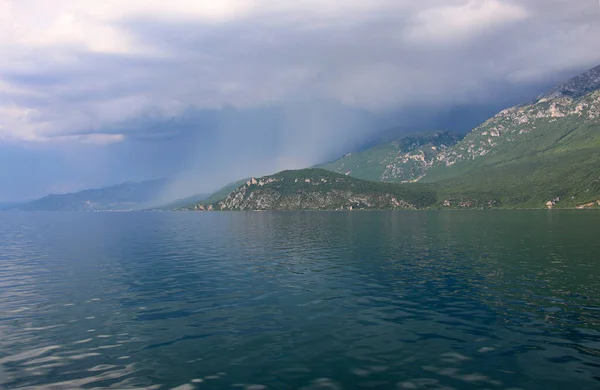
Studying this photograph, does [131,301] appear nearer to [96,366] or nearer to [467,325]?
[96,366]

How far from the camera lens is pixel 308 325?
3553cm

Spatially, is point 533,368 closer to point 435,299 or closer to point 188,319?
point 435,299

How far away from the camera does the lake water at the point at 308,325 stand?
24.6 meters

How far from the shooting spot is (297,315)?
38.9 m

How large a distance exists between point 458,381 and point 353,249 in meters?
68.9

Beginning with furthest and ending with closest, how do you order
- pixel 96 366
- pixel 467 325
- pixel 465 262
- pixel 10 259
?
pixel 10 259 < pixel 465 262 < pixel 467 325 < pixel 96 366

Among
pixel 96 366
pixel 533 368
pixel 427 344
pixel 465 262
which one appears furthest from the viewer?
pixel 465 262

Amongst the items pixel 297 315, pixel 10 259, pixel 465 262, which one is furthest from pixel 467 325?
pixel 10 259

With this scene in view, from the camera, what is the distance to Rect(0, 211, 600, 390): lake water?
2458 centimetres

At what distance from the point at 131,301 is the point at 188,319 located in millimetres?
12627

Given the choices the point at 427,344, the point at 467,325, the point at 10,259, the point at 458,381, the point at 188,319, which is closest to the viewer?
the point at 458,381

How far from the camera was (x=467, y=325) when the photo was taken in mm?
34344

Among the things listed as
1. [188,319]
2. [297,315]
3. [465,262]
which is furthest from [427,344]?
[465,262]

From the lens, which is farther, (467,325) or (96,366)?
(467,325)
